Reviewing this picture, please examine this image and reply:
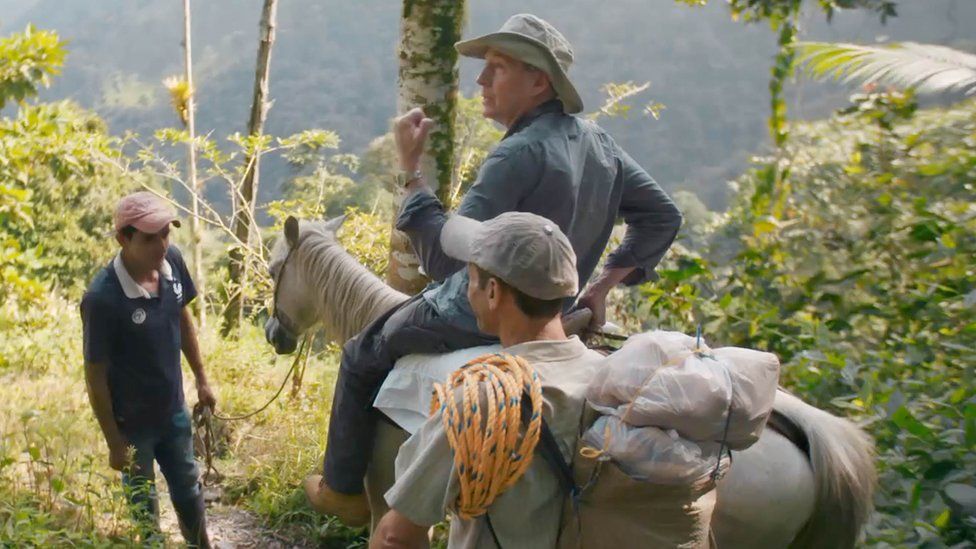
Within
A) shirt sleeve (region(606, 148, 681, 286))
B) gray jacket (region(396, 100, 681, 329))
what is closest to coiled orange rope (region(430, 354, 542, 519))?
gray jacket (region(396, 100, 681, 329))

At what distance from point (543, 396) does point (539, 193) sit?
1.04 m

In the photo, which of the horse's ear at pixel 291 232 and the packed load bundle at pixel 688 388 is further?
the horse's ear at pixel 291 232

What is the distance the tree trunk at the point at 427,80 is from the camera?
470cm

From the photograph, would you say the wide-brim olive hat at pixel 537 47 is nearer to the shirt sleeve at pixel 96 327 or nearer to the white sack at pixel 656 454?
the white sack at pixel 656 454

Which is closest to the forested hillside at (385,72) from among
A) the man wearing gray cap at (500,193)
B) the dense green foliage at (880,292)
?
the dense green foliage at (880,292)

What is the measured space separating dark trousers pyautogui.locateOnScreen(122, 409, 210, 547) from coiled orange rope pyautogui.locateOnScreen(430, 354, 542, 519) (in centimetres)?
229

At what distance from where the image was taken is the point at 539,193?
3105 millimetres

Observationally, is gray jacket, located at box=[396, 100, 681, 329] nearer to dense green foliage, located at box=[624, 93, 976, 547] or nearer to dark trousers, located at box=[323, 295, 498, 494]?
dark trousers, located at box=[323, 295, 498, 494]

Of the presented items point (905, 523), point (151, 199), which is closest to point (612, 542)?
point (905, 523)

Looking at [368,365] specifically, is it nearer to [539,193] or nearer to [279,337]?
[539,193]

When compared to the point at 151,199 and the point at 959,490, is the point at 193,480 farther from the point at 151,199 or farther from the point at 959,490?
the point at 959,490

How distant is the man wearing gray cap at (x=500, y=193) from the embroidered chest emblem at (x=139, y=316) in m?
1.05

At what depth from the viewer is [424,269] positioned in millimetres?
3271

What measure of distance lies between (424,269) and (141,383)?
157 cm
